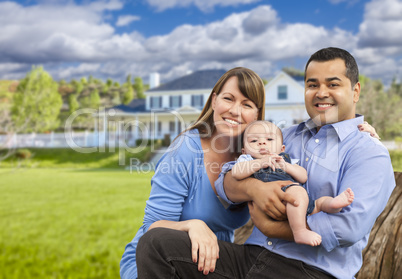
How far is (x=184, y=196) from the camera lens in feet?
9.23

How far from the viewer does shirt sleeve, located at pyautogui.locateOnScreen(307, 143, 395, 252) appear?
218 centimetres

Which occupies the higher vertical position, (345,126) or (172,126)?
(345,126)

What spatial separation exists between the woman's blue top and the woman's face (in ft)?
0.91

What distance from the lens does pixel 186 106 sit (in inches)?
1193

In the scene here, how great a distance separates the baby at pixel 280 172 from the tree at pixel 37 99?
37372 mm

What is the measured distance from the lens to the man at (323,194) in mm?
2227

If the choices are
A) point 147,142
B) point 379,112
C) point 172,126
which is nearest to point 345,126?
point 379,112

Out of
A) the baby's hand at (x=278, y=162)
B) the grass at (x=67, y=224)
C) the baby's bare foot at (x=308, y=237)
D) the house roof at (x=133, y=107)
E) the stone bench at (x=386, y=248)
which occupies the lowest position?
the grass at (x=67, y=224)

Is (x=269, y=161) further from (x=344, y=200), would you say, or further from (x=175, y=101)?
(x=175, y=101)

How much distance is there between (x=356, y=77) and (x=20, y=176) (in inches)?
912

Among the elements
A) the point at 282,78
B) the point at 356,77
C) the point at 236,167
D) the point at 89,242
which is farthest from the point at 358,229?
the point at 282,78

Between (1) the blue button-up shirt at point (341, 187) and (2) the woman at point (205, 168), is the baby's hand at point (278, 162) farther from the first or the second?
(2) the woman at point (205, 168)

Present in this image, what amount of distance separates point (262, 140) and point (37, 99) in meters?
38.6

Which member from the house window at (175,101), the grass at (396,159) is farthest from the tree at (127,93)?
the grass at (396,159)
